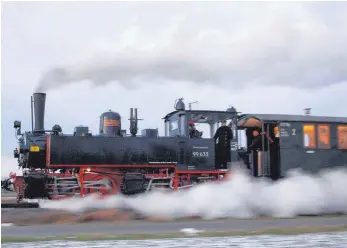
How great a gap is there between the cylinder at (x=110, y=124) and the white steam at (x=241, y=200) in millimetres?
1967

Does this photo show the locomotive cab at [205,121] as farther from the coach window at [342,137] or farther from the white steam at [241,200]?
the coach window at [342,137]

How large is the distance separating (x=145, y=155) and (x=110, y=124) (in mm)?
1445

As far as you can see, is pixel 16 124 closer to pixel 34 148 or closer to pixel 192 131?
pixel 34 148

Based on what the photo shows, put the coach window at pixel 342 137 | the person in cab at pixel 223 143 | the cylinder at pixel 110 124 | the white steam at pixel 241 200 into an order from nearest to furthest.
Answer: the white steam at pixel 241 200 → the cylinder at pixel 110 124 → the person in cab at pixel 223 143 → the coach window at pixel 342 137

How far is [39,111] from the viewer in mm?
14102

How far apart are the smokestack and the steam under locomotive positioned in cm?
3

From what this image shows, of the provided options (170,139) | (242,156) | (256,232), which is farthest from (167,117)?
(256,232)

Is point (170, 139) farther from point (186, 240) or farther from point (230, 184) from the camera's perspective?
point (186, 240)

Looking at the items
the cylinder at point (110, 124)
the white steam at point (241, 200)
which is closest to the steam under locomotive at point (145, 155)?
the cylinder at point (110, 124)

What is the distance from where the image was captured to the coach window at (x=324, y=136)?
14.8m

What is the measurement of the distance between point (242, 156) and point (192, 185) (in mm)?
2034

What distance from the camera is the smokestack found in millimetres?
13992

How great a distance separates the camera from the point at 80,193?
13.9 meters

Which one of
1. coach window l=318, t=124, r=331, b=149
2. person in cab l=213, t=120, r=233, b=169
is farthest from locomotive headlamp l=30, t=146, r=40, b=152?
coach window l=318, t=124, r=331, b=149
